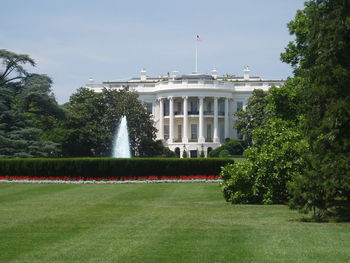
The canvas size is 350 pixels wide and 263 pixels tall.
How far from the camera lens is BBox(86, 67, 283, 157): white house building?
298 feet

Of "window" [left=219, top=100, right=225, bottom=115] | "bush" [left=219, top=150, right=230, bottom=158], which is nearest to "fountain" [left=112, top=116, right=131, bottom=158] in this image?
"bush" [left=219, top=150, right=230, bottom=158]

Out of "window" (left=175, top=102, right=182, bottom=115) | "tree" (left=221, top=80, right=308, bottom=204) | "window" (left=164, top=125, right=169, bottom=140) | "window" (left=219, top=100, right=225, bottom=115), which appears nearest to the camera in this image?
"tree" (left=221, top=80, right=308, bottom=204)

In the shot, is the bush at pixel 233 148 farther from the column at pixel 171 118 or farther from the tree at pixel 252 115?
the column at pixel 171 118

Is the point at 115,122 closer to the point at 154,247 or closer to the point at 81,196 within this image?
the point at 81,196

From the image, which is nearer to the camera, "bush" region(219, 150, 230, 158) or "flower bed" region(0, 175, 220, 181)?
"flower bed" region(0, 175, 220, 181)

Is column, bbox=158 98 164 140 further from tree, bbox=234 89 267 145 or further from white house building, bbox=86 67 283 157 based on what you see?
tree, bbox=234 89 267 145

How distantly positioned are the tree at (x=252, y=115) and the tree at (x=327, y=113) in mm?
57954

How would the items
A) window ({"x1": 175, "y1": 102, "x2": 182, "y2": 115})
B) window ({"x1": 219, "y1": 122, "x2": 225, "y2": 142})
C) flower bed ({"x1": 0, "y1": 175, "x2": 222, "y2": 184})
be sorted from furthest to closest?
window ({"x1": 175, "y1": 102, "x2": 182, "y2": 115})
window ({"x1": 219, "y1": 122, "x2": 225, "y2": 142})
flower bed ({"x1": 0, "y1": 175, "x2": 222, "y2": 184})

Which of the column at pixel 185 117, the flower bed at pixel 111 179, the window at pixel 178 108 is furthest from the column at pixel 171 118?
the flower bed at pixel 111 179

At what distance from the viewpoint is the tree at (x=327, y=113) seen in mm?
15234

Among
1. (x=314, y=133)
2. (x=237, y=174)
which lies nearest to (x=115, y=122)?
(x=237, y=174)

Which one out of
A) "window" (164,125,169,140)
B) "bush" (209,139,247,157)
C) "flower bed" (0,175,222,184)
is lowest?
"flower bed" (0,175,222,184)

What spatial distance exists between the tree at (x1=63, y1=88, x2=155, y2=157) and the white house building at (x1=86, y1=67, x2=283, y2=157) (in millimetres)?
15646

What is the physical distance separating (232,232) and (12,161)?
25.8 metres
